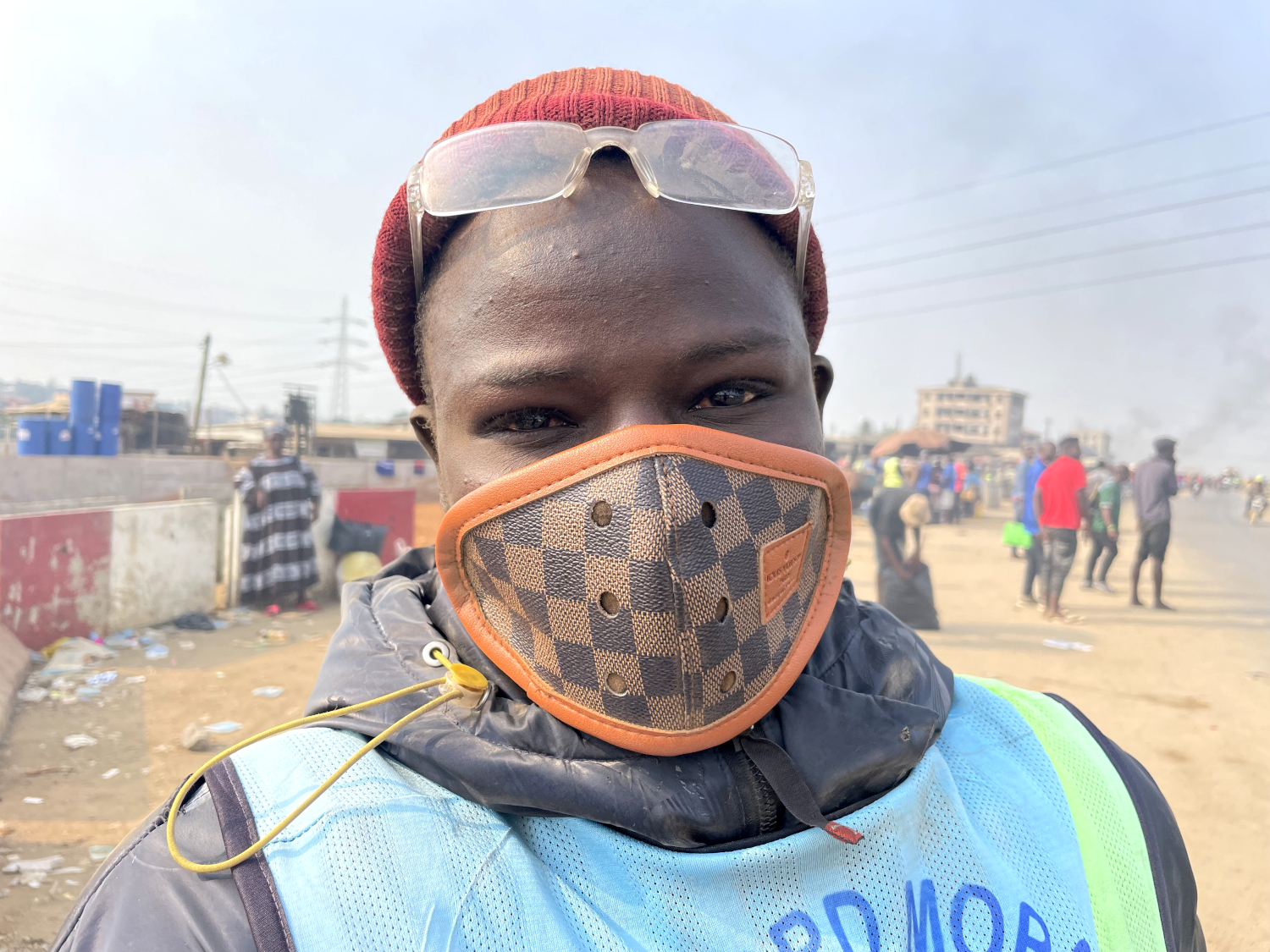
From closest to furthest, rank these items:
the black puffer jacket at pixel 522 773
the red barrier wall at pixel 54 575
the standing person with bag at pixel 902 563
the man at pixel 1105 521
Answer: the black puffer jacket at pixel 522 773 → the red barrier wall at pixel 54 575 → the standing person with bag at pixel 902 563 → the man at pixel 1105 521

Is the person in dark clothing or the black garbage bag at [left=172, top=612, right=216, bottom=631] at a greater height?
the person in dark clothing

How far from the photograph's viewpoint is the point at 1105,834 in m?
1.03

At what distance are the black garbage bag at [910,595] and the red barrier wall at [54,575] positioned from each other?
23.0 ft

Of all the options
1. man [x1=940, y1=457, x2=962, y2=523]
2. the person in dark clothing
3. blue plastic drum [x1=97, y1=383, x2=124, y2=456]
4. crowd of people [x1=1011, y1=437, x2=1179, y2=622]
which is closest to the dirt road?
crowd of people [x1=1011, y1=437, x2=1179, y2=622]

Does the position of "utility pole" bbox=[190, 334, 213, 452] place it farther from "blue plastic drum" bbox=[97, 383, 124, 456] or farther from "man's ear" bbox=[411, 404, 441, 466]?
"man's ear" bbox=[411, 404, 441, 466]

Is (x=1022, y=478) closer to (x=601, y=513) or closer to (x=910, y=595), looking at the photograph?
(x=910, y=595)

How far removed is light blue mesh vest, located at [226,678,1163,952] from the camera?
714 millimetres

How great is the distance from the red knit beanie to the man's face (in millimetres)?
98

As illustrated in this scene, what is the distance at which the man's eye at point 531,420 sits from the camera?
3.03ft

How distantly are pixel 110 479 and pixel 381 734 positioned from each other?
1652cm

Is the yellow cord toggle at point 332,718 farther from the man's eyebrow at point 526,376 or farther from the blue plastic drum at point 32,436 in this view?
the blue plastic drum at point 32,436

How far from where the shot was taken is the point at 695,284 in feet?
2.96

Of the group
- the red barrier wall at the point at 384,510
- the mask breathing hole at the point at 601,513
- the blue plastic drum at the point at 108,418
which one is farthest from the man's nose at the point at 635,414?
the blue plastic drum at the point at 108,418

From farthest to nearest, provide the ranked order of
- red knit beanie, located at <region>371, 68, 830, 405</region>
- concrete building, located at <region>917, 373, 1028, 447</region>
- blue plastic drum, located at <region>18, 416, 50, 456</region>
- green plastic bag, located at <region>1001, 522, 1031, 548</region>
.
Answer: concrete building, located at <region>917, 373, 1028, 447</region> < blue plastic drum, located at <region>18, 416, 50, 456</region> < green plastic bag, located at <region>1001, 522, 1031, 548</region> < red knit beanie, located at <region>371, 68, 830, 405</region>
